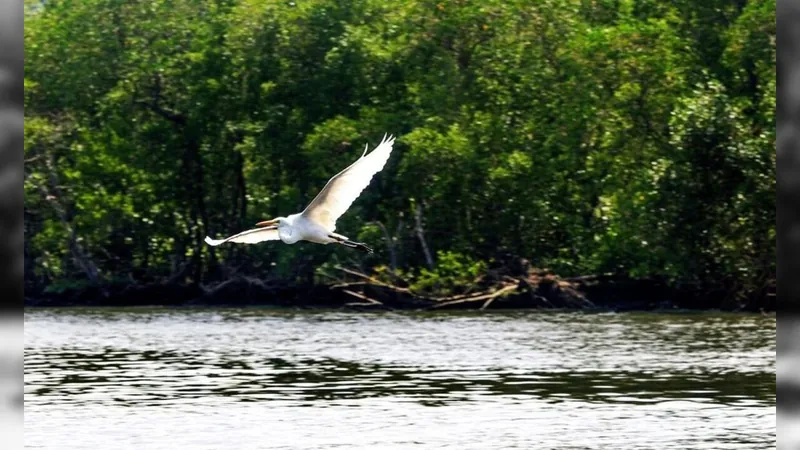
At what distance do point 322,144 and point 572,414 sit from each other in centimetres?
2687

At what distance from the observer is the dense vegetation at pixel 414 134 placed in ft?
145

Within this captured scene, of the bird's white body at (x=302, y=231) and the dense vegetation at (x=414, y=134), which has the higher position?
the dense vegetation at (x=414, y=134)

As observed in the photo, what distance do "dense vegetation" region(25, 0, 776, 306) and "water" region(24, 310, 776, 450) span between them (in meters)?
4.27

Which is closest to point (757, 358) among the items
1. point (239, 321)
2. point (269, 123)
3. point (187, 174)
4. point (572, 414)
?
point (572, 414)

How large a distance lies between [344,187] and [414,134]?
29.3 meters

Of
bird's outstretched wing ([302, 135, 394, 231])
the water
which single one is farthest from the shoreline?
bird's outstretched wing ([302, 135, 394, 231])

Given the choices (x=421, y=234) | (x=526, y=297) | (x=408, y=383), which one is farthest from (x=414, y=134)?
(x=408, y=383)

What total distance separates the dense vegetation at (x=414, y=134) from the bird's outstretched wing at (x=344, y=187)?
82.5ft

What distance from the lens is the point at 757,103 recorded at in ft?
157

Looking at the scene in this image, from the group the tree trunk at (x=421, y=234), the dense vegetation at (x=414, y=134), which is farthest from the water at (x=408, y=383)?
the tree trunk at (x=421, y=234)

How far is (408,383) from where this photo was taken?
86.1ft

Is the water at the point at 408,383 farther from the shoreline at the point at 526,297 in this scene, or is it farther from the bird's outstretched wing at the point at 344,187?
the bird's outstretched wing at the point at 344,187

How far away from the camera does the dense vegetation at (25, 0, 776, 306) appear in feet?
145

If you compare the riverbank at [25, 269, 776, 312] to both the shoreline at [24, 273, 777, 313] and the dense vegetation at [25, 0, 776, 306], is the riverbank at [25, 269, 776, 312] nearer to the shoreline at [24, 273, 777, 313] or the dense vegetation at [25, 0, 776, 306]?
the shoreline at [24, 273, 777, 313]
